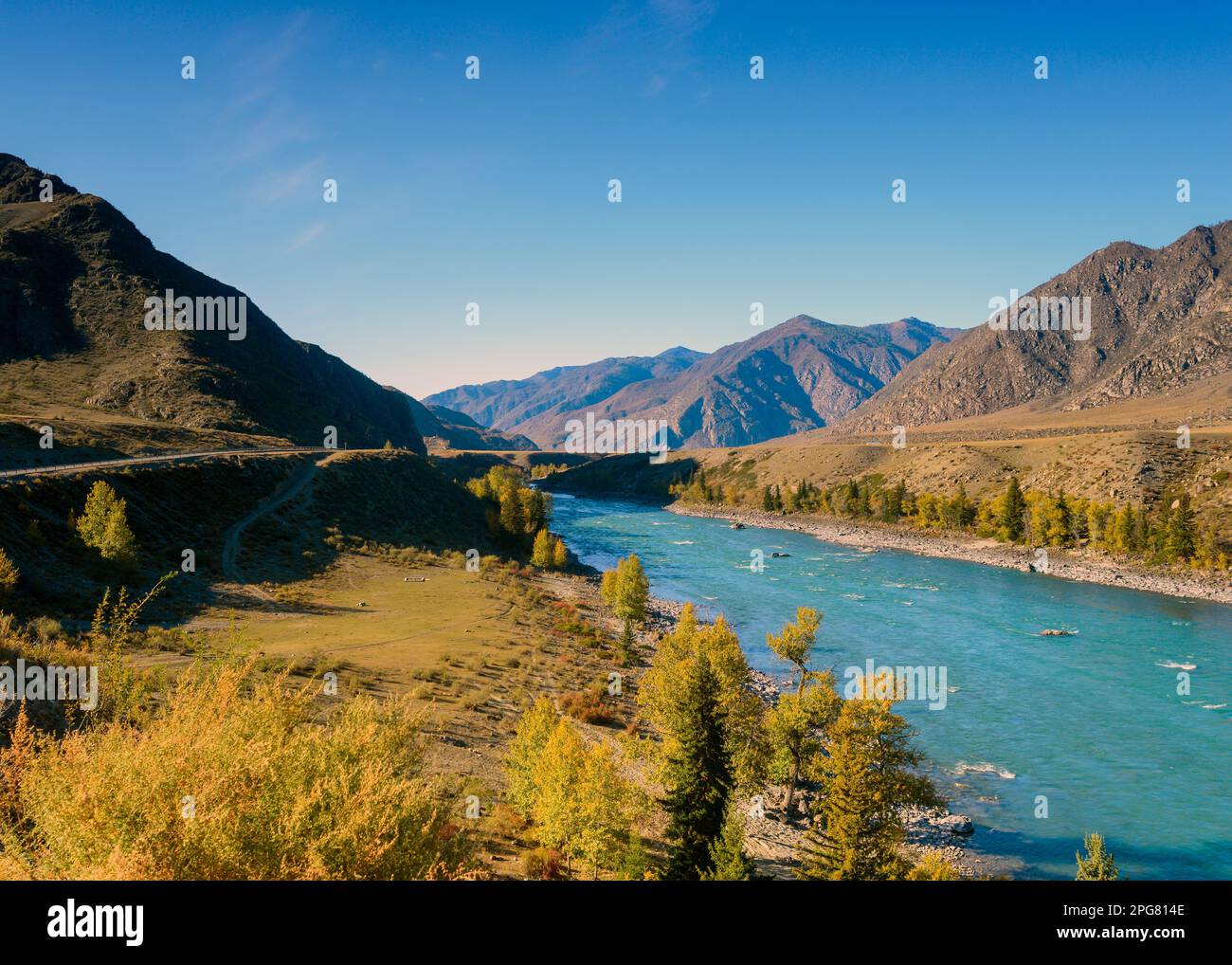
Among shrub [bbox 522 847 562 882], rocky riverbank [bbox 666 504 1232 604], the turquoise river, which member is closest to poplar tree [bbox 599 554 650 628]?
the turquoise river

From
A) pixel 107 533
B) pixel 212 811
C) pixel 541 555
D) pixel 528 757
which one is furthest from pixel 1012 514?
pixel 212 811

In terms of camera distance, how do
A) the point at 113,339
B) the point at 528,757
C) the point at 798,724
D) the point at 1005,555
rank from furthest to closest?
the point at 113,339, the point at 1005,555, the point at 798,724, the point at 528,757

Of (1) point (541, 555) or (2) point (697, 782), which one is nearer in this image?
(2) point (697, 782)

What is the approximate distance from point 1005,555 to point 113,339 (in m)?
140

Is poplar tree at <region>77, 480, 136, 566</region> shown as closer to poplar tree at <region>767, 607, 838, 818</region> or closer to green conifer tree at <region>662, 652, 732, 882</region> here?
green conifer tree at <region>662, 652, 732, 882</region>

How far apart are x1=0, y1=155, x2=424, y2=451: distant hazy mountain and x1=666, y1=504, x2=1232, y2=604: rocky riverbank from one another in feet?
307

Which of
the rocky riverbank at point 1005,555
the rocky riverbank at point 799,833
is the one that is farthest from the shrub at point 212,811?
the rocky riverbank at point 1005,555

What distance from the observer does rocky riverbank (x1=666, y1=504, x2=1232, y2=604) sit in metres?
65.8

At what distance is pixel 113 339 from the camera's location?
338 feet

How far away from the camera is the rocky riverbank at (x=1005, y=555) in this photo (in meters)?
65.8

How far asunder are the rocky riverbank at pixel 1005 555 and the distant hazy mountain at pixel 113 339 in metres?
93.4

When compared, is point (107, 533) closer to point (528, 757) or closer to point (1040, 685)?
point (528, 757)

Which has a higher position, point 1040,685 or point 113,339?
point 113,339
